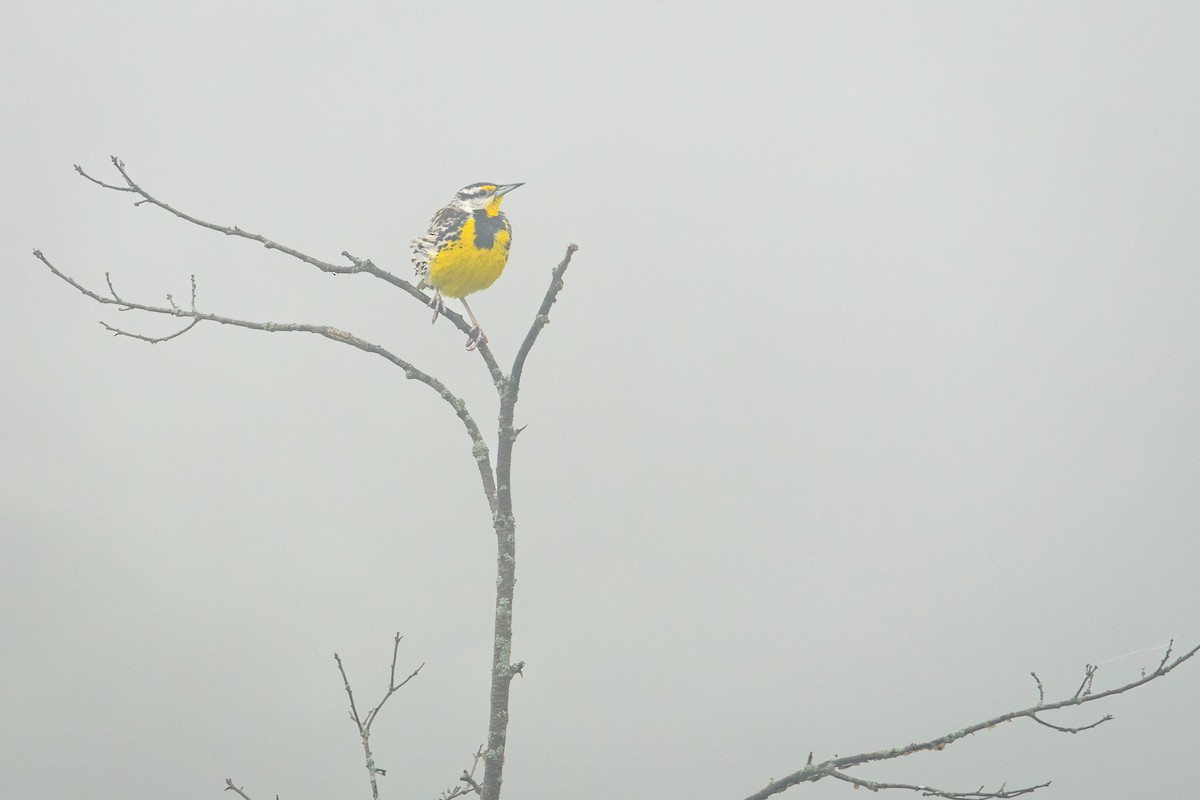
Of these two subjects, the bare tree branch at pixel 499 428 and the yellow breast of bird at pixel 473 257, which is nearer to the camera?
the bare tree branch at pixel 499 428

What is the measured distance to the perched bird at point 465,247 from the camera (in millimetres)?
2412

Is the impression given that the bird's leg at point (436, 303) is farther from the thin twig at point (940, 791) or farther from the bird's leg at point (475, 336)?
the thin twig at point (940, 791)

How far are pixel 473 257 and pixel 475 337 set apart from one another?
0.23 metres

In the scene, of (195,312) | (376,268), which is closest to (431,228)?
(376,268)

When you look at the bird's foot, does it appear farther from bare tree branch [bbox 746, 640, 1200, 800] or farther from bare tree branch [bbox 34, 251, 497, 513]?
bare tree branch [bbox 746, 640, 1200, 800]

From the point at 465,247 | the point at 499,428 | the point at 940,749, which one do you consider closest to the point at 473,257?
the point at 465,247

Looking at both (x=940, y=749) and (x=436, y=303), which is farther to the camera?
(x=436, y=303)

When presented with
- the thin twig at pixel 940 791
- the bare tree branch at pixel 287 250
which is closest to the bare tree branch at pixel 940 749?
the thin twig at pixel 940 791

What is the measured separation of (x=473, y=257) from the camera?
2.41 metres

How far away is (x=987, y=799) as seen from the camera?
1.56m

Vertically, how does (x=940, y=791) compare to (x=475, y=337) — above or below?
below

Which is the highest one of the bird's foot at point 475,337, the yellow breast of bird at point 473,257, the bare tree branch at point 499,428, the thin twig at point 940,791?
the yellow breast of bird at point 473,257

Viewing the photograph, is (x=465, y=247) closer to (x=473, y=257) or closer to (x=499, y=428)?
(x=473, y=257)

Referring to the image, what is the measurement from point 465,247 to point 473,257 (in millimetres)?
29
